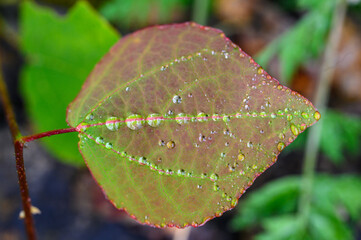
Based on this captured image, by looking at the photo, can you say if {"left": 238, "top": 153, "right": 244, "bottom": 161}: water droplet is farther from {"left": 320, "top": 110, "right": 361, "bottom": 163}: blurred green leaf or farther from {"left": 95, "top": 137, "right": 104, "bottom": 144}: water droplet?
{"left": 320, "top": 110, "right": 361, "bottom": 163}: blurred green leaf

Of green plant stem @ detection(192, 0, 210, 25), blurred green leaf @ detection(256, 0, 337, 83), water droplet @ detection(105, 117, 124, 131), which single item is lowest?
water droplet @ detection(105, 117, 124, 131)

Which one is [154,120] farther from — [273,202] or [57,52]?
[273,202]

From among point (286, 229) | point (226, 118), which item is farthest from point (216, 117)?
point (286, 229)

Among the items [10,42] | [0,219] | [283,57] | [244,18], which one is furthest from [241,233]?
[10,42]

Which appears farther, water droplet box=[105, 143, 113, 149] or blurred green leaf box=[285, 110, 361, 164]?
blurred green leaf box=[285, 110, 361, 164]

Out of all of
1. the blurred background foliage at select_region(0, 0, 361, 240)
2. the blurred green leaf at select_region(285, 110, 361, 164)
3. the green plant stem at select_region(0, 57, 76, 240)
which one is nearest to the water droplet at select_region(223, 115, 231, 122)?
the green plant stem at select_region(0, 57, 76, 240)

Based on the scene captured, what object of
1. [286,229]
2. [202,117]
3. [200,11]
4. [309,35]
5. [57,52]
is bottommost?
[286,229]
